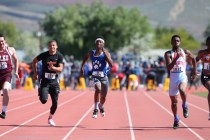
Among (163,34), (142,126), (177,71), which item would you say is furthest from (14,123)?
(163,34)

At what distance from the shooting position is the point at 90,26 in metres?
109

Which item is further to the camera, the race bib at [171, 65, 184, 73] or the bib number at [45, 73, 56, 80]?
the bib number at [45, 73, 56, 80]

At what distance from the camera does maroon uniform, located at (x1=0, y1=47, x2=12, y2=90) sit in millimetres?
15359

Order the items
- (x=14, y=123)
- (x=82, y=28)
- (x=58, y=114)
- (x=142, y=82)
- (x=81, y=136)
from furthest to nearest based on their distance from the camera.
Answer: (x=82, y=28)
(x=142, y=82)
(x=58, y=114)
(x=14, y=123)
(x=81, y=136)

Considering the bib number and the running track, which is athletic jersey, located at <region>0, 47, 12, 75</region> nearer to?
the bib number

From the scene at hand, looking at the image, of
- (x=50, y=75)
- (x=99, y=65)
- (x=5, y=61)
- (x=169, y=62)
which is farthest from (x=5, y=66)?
(x=169, y=62)

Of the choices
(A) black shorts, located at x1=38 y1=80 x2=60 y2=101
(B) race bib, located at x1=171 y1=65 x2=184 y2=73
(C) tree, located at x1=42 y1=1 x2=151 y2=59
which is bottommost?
(A) black shorts, located at x1=38 y1=80 x2=60 y2=101

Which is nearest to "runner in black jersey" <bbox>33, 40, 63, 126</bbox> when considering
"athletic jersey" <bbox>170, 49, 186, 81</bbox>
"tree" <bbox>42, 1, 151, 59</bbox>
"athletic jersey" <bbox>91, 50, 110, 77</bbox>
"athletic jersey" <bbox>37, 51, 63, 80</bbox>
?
"athletic jersey" <bbox>37, 51, 63, 80</bbox>

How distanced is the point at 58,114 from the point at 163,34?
593ft

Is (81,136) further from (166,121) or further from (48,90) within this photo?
(166,121)

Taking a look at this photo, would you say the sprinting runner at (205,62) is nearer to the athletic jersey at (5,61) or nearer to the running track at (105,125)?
the running track at (105,125)

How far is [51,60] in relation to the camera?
1488cm

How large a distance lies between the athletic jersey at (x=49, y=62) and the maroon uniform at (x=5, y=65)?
86cm

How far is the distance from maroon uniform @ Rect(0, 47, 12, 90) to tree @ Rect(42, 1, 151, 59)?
90384 millimetres
